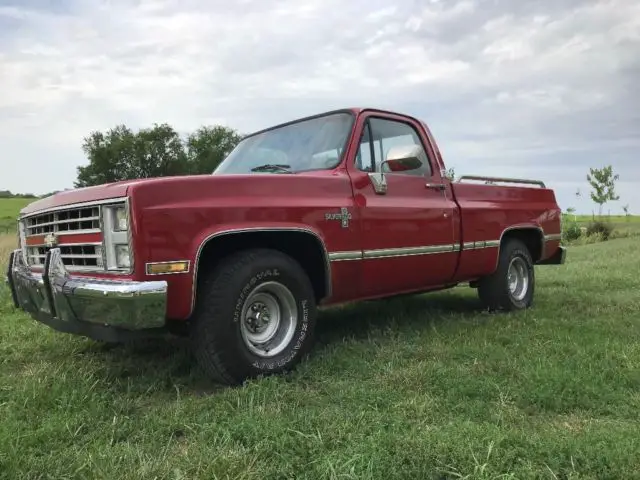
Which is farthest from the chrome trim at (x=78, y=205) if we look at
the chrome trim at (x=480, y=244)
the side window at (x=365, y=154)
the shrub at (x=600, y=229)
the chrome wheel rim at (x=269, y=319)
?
the shrub at (x=600, y=229)

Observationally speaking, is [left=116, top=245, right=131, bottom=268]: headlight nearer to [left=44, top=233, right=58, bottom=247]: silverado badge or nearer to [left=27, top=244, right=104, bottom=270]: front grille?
[left=27, top=244, right=104, bottom=270]: front grille

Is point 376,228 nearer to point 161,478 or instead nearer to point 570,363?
point 570,363

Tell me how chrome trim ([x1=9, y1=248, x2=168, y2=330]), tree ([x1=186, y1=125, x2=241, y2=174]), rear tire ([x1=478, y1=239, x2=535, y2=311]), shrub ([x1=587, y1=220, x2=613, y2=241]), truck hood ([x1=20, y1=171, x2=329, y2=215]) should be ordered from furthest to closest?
tree ([x1=186, y1=125, x2=241, y2=174]) → shrub ([x1=587, y1=220, x2=613, y2=241]) → rear tire ([x1=478, y1=239, x2=535, y2=311]) → truck hood ([x1=20, y1=171, x2=329, y2=215]) → chrome trim ([x1=9, y1=248, x2=168, y2=330])

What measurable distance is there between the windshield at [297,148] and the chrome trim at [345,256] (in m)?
0.71

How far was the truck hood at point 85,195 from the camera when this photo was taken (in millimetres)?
3352

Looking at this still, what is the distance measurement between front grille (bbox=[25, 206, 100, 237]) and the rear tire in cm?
417

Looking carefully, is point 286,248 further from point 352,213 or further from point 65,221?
point 65,221

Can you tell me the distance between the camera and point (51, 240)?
3.91m

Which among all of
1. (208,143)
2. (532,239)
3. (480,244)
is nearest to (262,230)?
(480,244)

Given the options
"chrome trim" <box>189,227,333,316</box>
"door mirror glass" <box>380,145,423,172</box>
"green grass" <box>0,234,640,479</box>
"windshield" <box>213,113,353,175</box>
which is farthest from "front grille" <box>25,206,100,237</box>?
"door mirror glass" <box>380,145,423,172</box>

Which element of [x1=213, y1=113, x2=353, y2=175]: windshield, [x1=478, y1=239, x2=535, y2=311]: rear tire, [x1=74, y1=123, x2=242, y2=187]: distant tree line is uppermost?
[x1=74, y1=123, x2=242, y2=187]: distant tree line

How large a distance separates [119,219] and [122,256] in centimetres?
22

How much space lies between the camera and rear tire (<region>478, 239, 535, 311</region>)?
6.17 meters

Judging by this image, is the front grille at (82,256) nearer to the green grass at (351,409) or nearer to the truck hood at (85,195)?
the truck hood at (85,195)
